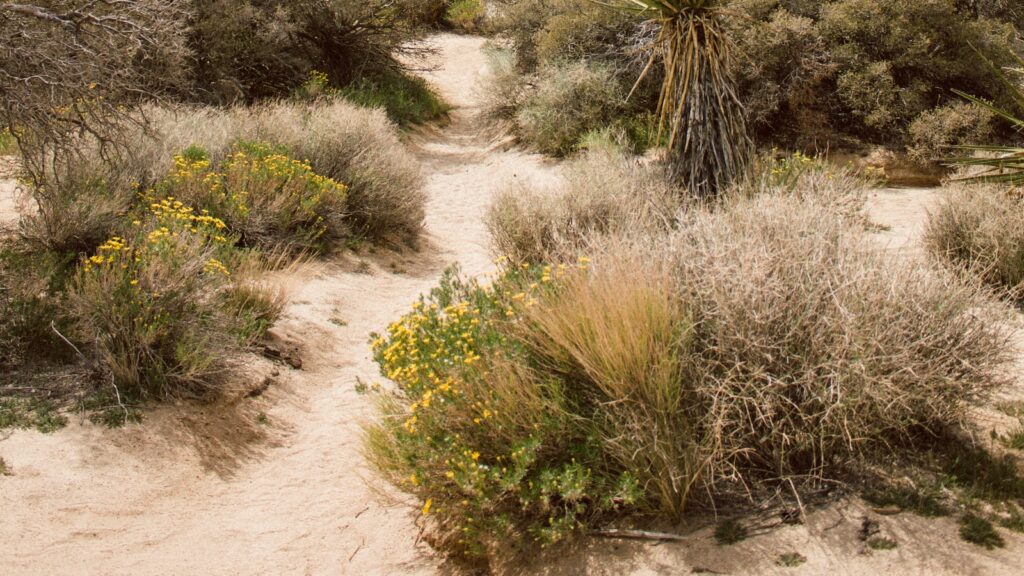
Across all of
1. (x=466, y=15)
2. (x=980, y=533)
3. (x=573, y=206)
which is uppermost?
(x=466, y=15)

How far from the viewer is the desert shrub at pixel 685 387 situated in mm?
3574

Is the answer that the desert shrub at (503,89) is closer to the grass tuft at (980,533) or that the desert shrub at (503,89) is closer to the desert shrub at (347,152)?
the desert shrub at (347,152)

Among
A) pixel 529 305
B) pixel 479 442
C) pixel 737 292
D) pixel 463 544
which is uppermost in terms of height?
pixel 737 292

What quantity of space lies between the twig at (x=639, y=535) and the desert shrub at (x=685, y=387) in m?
0.10

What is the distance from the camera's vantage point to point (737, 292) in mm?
3748

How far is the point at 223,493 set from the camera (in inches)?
193

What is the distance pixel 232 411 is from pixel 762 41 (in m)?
9.43

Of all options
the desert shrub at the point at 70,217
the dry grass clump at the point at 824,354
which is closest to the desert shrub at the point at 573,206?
the dry grass clump at the point at 824,354

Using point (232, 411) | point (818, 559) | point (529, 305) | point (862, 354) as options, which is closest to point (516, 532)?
point (529, 305)

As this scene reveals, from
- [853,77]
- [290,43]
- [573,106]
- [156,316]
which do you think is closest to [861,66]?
[853,77]

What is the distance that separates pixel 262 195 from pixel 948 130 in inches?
348

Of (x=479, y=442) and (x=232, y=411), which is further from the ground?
(x=479, y=442)

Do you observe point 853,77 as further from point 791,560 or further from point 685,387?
point 791,560

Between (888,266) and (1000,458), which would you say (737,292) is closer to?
(888,266)
